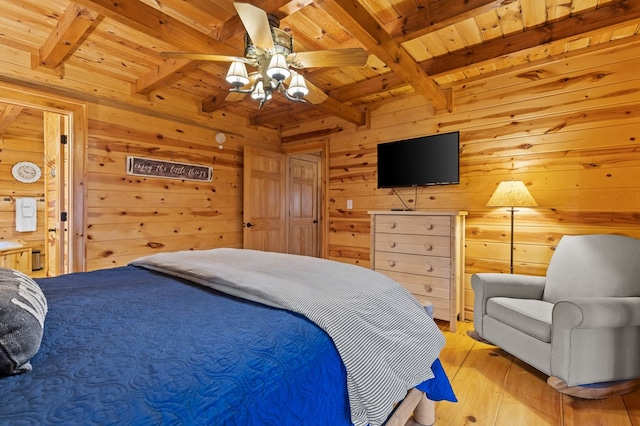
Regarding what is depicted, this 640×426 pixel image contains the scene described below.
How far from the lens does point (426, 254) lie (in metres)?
2.97

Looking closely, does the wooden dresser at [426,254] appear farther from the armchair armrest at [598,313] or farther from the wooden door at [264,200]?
the wooden door at [264,200]

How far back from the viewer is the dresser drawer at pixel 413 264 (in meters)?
2.87

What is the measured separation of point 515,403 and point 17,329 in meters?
2.26

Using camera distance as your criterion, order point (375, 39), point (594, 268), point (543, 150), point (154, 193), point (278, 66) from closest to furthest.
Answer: point (278, 66) < point (375, 39) < point (594, 268) < point (543, 150) < point (154, 193)

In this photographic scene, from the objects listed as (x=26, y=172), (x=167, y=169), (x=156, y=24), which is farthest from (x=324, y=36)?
(x=26, y=172)

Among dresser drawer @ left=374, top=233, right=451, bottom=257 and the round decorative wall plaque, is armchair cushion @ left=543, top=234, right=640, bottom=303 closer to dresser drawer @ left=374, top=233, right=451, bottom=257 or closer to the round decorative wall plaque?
dresser drawer @ left=374, top=233, right=451, bottom=257

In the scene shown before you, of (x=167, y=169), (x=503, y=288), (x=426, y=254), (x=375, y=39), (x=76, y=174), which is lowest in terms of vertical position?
(x=503, y=288)

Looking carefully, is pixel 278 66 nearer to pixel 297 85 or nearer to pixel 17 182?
pixel 297 85

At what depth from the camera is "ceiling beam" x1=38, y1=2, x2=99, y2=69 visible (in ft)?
6.54

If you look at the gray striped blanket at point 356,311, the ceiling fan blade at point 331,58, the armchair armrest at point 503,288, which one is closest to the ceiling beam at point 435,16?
the ceiling fan blade at point 331,58

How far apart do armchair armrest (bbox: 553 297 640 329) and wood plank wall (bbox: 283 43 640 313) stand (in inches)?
40.3

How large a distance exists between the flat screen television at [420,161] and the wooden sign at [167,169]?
2151 millimetres

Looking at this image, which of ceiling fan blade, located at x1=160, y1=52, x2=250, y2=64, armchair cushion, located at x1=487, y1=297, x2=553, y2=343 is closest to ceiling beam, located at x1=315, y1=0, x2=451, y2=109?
ceiling fan blade, located at x1=160, y1=52, x2=250, y2=64

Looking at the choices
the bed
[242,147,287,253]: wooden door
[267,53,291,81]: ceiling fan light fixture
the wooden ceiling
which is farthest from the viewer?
[242,147,287,253]: wooden door
